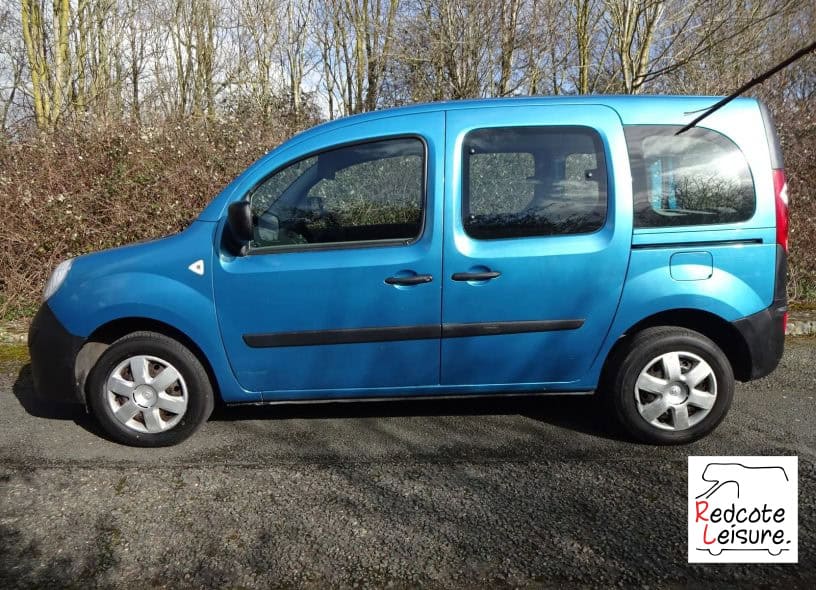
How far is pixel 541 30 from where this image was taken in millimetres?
11023

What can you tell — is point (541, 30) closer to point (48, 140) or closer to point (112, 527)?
point (48, 140)

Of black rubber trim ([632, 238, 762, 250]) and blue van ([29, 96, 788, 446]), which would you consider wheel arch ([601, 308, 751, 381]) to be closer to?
blue van ([29, 96, 788, 446])

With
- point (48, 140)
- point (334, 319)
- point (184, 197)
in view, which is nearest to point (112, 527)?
point (334, 319)

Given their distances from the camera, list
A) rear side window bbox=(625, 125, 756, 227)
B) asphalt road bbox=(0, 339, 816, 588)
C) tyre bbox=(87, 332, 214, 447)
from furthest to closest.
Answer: tyre bbox=(87, 332, 214, 447)
rear side window bbox=(625, 125, 756, 227)
asphalt road bbox=(0, 339, 816, 588)

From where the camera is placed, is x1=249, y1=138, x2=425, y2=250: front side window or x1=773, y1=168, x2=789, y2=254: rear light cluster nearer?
x1=773, y1=168, x2=789, y2=254: rear light cluster

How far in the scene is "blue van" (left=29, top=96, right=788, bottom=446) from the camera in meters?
3.49

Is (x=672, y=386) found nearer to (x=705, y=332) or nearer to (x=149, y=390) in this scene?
(x=705, y=332)

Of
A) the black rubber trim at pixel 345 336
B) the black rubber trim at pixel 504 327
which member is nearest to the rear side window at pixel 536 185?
the black rubber trim at pixel 504 327

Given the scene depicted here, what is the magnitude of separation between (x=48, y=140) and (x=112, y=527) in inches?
256

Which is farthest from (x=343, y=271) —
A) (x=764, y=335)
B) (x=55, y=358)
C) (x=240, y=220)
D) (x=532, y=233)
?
(x=764, y=335)

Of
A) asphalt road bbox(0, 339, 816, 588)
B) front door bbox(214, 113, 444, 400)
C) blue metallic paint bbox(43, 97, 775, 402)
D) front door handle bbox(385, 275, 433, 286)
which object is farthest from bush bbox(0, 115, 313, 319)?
front door handle bbox(385, 275, 433, 286)

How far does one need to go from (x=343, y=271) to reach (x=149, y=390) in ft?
4.19

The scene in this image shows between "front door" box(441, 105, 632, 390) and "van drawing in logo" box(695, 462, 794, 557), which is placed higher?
"front door" box(441, 105, 632, 390)

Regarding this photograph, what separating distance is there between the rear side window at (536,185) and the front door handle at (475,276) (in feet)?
0.65
